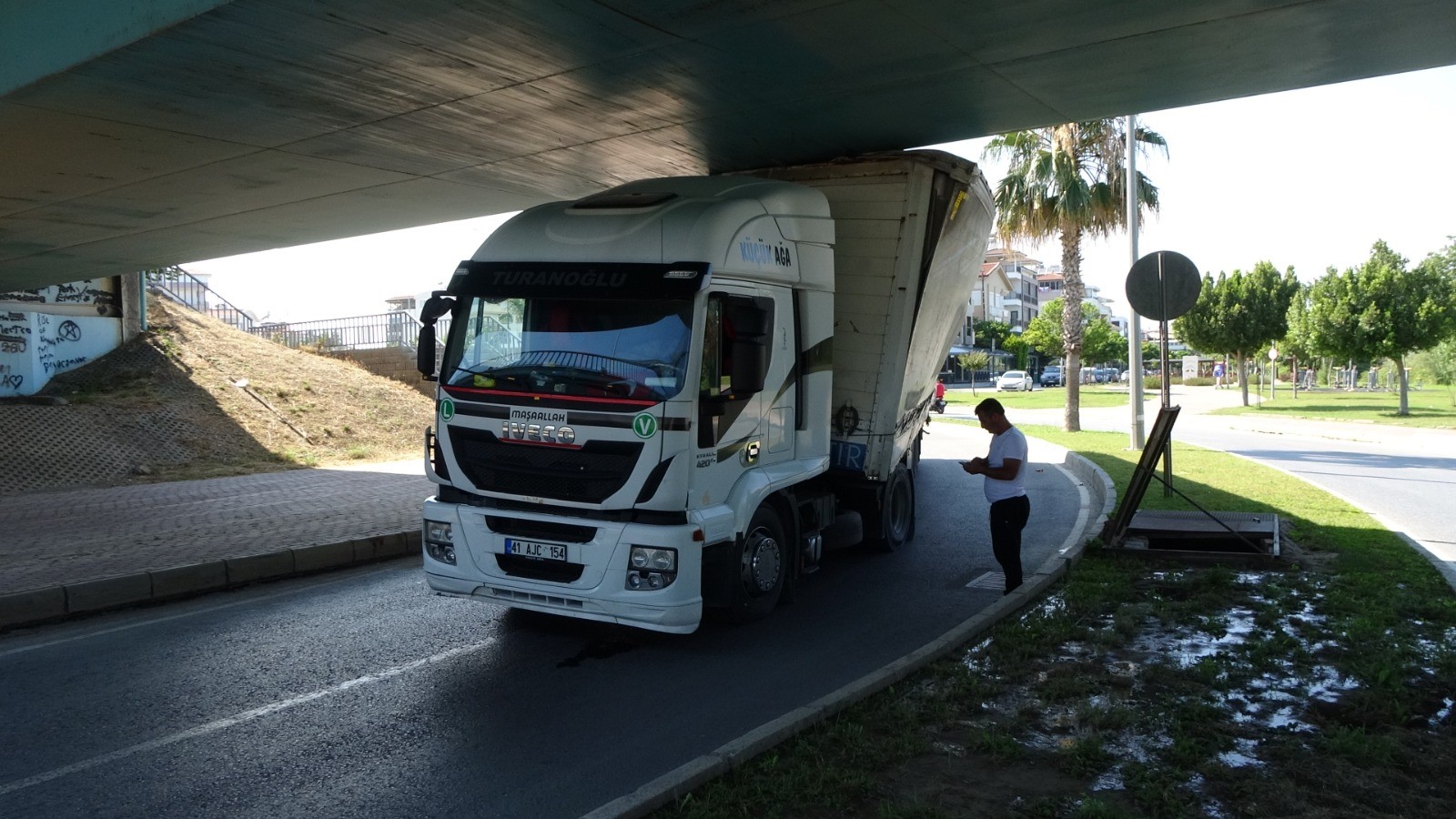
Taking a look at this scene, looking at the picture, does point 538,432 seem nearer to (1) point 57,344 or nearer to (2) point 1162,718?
(2) point 1162,718

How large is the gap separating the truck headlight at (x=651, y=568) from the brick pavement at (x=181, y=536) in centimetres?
449

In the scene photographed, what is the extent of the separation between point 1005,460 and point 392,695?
15.3ft

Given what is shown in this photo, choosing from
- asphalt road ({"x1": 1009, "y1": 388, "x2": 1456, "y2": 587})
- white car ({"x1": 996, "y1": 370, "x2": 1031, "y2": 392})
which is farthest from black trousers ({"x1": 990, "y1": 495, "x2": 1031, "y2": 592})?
white car ({"x1": 996, "y1": 370, "x2": 1031, "y2": 392})

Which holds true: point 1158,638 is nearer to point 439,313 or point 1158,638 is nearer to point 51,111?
point 439,313

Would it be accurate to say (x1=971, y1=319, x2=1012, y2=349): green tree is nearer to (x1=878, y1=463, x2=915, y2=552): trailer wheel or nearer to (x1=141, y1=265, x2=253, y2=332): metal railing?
(x1=141, y1=265, x2=253, y2=332): metal railing

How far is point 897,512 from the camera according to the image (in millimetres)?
10477

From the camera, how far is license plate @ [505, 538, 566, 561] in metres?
6.38

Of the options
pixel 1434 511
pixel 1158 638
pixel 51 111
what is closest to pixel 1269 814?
pixel 1158 638

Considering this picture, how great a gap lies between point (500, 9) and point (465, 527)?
3498mm

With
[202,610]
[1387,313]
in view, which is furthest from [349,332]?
[1387,313]

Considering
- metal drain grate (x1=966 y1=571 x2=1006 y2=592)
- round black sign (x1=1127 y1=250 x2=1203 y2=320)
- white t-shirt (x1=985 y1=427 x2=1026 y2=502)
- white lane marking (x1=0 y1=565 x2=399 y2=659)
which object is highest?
round black sign (x1=1127 y1=250 x2=1203 y2=320)

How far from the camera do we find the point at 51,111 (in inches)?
342

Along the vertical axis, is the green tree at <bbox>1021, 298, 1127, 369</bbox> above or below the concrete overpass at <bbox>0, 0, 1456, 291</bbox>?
above

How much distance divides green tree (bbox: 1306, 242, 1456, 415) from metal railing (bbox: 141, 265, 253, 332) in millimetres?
39132
